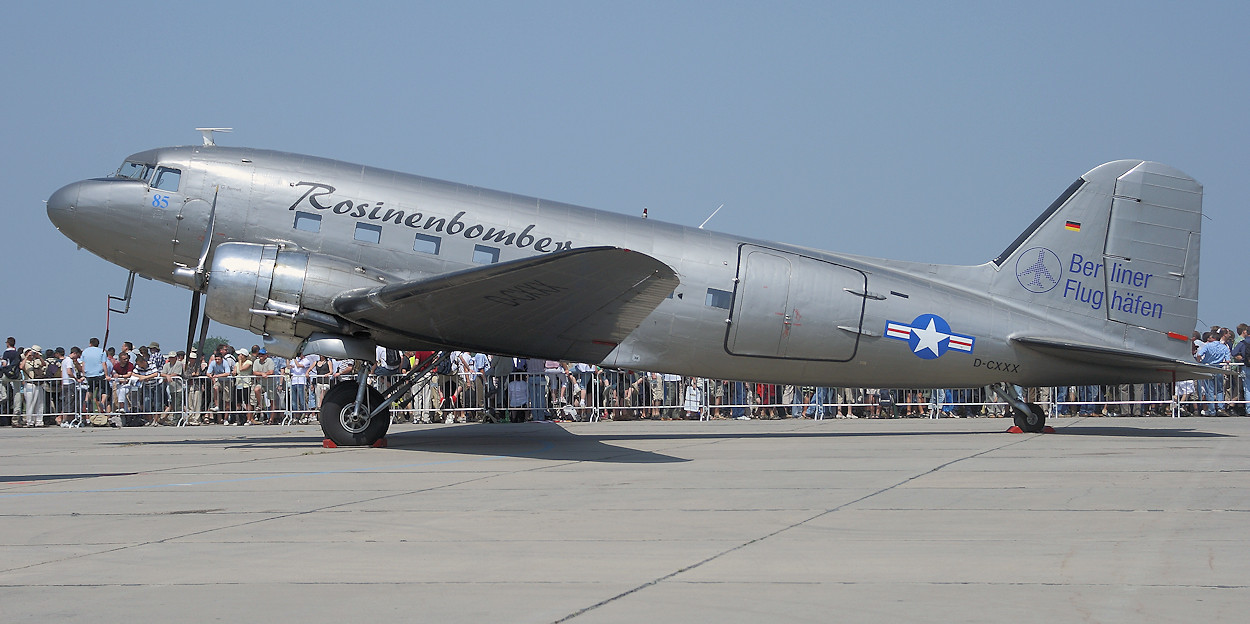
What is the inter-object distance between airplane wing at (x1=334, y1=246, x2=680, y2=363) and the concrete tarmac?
1.67 metres

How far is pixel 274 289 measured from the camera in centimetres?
1277

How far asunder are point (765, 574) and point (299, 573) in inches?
96.1

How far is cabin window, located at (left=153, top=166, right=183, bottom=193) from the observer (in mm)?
13805

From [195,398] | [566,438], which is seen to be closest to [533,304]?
[566,438]

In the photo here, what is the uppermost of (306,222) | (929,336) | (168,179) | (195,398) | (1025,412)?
(168,179)

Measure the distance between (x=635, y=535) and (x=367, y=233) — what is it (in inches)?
324

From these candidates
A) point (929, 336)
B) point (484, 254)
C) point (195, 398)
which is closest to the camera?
point (484, 254)

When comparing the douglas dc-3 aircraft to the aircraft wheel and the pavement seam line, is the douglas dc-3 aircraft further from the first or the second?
the pavement seam line

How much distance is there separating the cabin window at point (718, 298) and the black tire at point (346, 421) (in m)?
4.60

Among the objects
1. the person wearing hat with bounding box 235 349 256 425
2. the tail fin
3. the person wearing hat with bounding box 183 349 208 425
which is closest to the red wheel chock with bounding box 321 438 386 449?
the tail fin

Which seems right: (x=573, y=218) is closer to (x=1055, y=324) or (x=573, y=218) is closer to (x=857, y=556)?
(x=1055, y=324)

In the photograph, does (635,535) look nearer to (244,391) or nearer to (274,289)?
(274,289)

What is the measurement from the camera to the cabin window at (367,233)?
1366cm

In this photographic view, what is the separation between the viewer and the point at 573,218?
47.4ft
